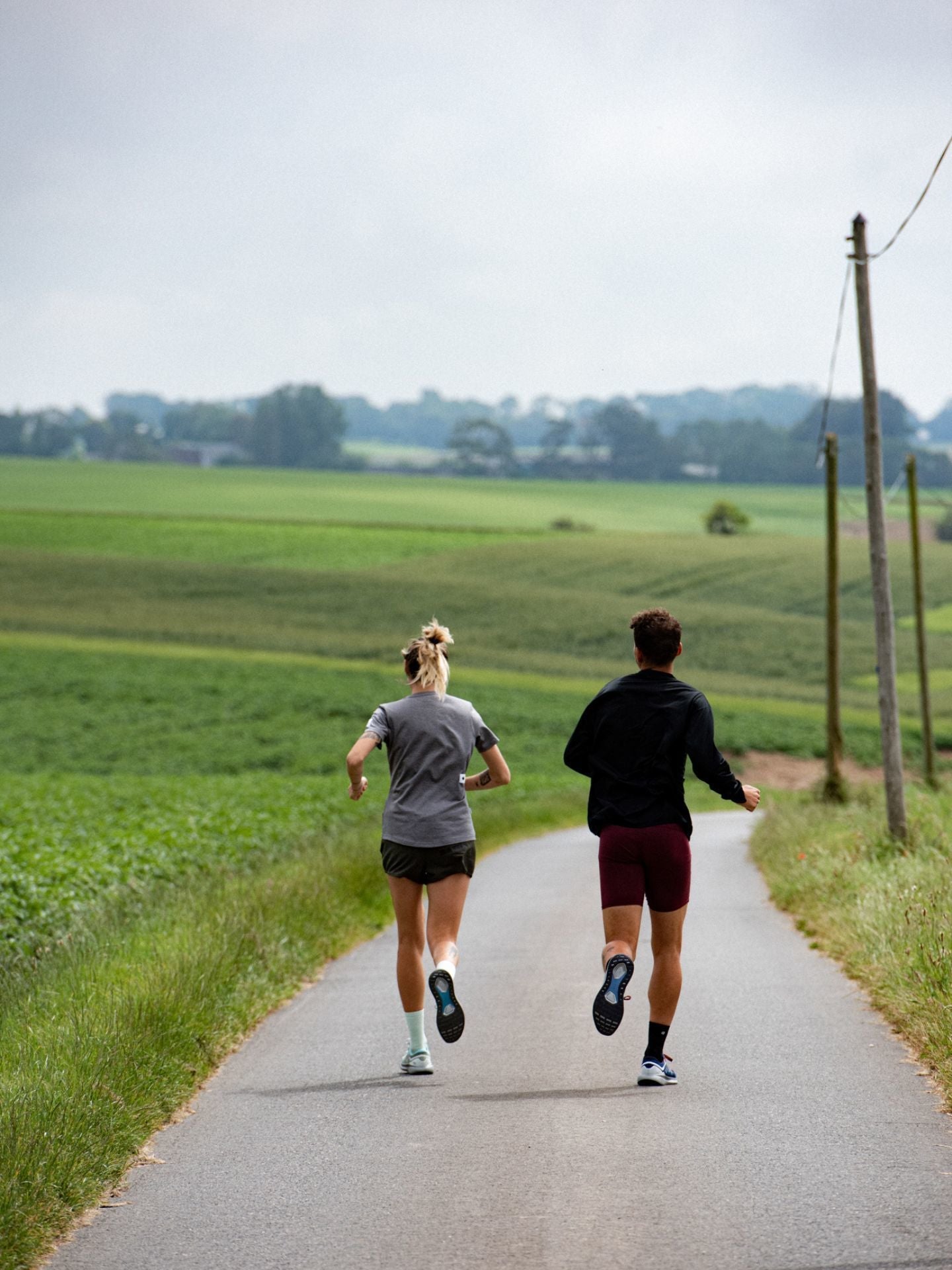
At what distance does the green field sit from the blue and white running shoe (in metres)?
2.12

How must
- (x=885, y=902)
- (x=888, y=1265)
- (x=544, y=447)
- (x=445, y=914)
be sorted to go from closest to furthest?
(x=888, y=1265), (x=445, y=914), (x=885, y=902), (x=544, y=447)

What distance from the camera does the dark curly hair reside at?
7195mm

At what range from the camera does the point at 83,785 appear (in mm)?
29781

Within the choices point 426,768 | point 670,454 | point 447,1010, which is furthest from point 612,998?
point 670,454

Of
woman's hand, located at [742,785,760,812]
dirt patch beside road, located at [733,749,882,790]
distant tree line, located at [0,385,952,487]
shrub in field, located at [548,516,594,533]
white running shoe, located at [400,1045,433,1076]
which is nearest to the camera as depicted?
woman's hand, located at [742,785,760,812]

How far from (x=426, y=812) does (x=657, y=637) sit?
141cm

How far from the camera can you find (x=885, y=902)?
34.8ft

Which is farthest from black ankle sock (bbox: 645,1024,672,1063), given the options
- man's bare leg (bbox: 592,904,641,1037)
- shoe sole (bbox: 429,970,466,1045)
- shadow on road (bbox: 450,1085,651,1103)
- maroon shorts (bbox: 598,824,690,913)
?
shoe sole (bbox: 429,970,466,1045)

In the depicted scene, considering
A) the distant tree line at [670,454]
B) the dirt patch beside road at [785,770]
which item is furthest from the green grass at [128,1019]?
the distant tree line at [670,454]

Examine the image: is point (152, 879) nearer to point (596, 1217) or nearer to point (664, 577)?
point (596, 1217)

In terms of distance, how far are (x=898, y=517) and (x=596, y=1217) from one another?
111 meters

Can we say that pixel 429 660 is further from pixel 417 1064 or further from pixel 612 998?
pixel 417 1064

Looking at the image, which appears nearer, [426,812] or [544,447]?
[426,812]

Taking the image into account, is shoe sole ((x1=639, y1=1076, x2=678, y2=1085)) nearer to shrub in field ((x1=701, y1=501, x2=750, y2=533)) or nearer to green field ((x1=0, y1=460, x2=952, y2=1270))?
green field ((x1=0, y1=460, x2=952, y2=1270))
